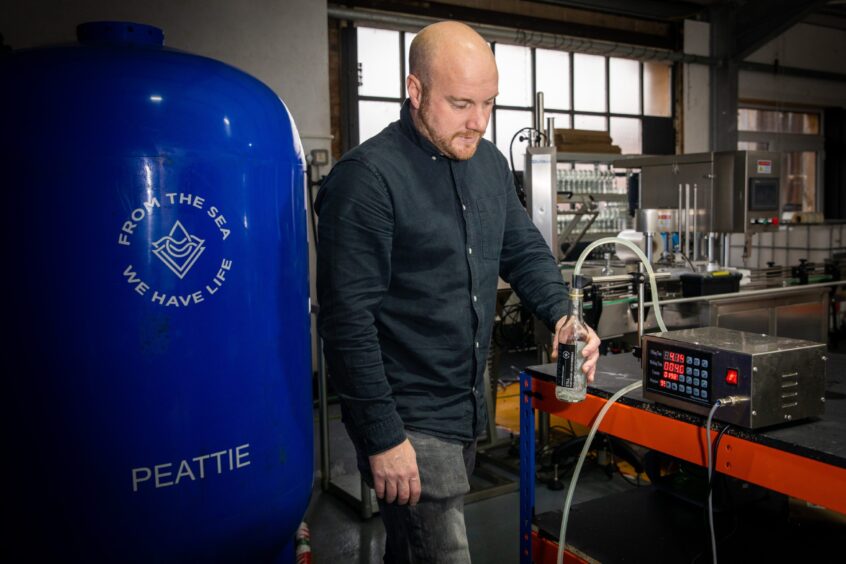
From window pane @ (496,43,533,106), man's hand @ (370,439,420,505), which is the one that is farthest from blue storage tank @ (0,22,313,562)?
window pane @ (496,43,533,106)

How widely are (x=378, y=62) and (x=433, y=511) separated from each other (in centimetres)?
492

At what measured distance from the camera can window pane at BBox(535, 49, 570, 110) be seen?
21.3 ft

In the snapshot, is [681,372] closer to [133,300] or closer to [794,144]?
[133,300]

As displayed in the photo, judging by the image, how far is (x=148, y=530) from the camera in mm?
1244

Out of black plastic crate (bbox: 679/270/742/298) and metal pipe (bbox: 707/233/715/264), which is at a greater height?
metal pipe (bbox: 707/233/715/264)

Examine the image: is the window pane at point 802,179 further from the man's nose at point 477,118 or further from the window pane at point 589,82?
the man's nose at point 477,118

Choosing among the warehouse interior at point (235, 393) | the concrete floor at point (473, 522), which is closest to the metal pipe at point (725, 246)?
the warehouse interior at point (235, 393)

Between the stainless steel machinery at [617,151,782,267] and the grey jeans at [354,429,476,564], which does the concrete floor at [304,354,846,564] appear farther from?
the stainless steel machinery at [617,151,782,267]

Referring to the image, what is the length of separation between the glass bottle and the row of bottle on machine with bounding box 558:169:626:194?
15.5ft

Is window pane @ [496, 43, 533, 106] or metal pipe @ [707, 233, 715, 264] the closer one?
metal pipe @ [707, 233, 715, 264]

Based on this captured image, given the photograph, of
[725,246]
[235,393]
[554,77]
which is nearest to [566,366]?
[235,393]

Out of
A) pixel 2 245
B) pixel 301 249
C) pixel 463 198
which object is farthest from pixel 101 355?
pixel 463 198

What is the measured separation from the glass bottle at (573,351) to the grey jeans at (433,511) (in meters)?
0.28

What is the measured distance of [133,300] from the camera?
119cm
